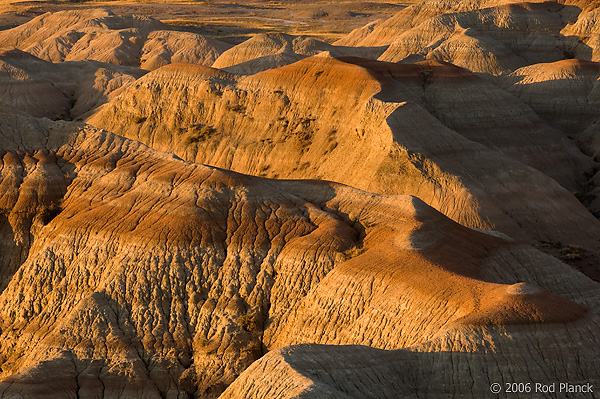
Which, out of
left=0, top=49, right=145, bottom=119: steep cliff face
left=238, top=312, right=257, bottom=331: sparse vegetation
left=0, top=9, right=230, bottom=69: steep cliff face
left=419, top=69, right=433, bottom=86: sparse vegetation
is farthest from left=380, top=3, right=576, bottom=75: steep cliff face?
left=238, top=312, right=257, bottom=331: sparse vegetation

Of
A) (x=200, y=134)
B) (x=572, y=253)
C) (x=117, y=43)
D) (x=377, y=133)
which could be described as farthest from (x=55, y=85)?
(x=572, y=253)

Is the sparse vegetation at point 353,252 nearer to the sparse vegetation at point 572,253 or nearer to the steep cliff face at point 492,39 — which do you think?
the sparse vegetation at point 572,253

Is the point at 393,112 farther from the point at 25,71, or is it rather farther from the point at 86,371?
the point at 25,71

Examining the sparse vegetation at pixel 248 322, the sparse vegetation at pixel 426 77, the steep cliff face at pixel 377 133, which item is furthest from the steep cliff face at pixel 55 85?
the sparse vegetation at pixel 248 322

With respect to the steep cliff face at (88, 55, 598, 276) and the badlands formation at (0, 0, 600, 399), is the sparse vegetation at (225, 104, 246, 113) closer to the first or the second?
the steep cliff face at (88, 55, 598, 276)

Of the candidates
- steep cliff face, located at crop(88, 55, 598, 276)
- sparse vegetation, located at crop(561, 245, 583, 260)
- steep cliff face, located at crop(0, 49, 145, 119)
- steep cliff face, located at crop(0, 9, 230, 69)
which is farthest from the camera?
steep cliff face, located at crop(0, 9, 230, 69)
